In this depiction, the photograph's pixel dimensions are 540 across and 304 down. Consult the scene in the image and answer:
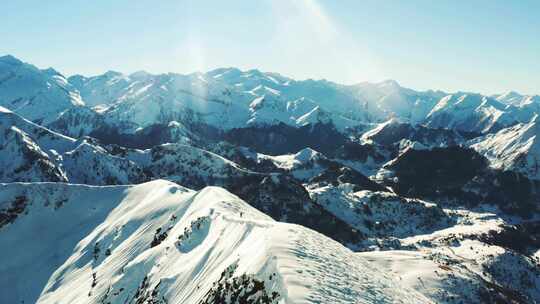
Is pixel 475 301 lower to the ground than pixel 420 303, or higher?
lower

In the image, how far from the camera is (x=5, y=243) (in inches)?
3821

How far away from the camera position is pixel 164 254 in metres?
53.3

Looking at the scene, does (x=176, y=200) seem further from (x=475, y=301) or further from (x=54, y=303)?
(x=475, y=301)

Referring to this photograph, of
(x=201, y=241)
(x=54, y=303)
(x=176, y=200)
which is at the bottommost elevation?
(x=54, y=303)

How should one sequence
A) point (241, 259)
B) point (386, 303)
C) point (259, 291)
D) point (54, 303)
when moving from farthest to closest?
point (54, 303)
point (241, 259)
point (386, 303)
point (259, 291)

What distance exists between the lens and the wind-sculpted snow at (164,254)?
3262 cm

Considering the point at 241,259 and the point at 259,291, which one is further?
the point at 241,259

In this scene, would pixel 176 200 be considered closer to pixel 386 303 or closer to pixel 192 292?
pixel 192 292

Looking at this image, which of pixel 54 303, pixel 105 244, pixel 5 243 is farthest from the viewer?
pixel 5 243

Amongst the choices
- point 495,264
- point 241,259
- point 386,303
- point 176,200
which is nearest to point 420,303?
point 386,303

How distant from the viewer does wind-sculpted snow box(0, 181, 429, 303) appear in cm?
3262

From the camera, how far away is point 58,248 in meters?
90.0

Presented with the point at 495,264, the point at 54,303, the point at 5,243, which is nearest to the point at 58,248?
the point at 5,243

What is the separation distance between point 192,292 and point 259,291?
12130mm
